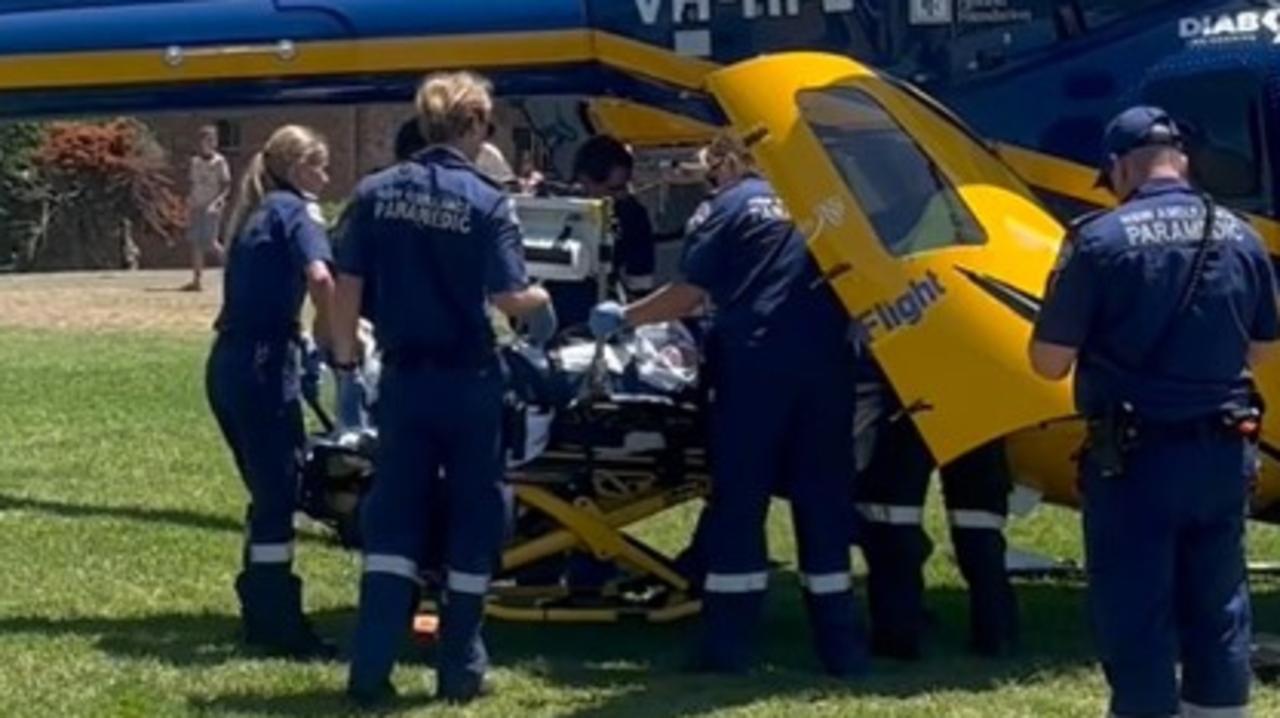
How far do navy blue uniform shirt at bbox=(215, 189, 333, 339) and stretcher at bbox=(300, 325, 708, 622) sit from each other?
64 cm

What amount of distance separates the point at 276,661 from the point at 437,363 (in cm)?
147

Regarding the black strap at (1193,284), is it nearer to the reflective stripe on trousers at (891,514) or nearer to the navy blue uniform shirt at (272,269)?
the reflective stripe on trousers at (891,514)

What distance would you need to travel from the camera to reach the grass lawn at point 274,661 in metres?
8.80

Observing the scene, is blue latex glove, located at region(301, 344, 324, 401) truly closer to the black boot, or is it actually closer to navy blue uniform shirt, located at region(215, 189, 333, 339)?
navy blue uniform shirt, located at region(215, 189, 333, 339)

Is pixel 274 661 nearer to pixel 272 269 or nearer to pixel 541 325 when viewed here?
pixel 272 269

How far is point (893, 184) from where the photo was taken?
30.5 ft

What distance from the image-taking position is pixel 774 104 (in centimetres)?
927

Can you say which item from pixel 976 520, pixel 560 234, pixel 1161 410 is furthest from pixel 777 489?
pixel 1161 410

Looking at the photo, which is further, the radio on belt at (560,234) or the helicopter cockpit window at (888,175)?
the radio on belt at (560,234)

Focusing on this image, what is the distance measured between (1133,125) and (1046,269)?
170 cm

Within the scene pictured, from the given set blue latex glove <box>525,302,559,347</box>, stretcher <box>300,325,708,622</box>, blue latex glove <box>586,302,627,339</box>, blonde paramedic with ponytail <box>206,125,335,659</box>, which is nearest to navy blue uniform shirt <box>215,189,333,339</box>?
blonde paramedic with ponytail <box>206,125,335,659</box>

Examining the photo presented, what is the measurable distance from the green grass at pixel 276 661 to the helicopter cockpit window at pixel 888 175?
4.89ft

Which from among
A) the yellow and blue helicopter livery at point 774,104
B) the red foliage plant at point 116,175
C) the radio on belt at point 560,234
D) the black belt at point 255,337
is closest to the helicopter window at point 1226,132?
the yellow and blue helicopter livery at point 774,104

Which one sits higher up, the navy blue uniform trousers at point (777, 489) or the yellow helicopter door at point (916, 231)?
the yellow helicopter door at point (916, 231)
